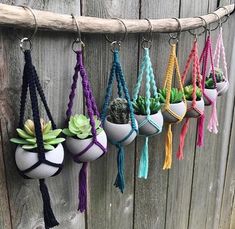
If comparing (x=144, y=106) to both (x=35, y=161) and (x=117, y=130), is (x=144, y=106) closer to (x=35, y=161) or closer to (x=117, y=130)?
(x=117, y=130)

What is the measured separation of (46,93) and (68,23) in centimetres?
13

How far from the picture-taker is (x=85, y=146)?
1.82 feet

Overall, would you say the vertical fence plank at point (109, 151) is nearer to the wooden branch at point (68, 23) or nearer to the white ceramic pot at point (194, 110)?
the wooden branch at point (68, 23)

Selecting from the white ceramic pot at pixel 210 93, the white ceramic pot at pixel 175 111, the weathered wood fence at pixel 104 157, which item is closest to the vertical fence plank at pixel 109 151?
the weathered wood fence at pixel 104 157

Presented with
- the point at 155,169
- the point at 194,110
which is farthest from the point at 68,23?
the point at 155,169

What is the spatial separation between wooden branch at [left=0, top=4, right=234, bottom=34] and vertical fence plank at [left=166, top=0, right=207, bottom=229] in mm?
115

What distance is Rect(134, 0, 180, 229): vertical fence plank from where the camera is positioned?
0.75 metres

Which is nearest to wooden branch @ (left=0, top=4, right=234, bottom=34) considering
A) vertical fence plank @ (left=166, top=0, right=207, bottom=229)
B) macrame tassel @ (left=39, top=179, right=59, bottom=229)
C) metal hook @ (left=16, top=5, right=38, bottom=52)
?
metal hook @ (left=16, top=5, right=38, bottom=52)

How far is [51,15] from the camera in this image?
0.50 meters

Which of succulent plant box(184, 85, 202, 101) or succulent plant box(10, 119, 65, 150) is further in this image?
succulent plant box(184, 85, 202, 101)

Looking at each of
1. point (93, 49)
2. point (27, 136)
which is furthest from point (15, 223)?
point (93, 49)

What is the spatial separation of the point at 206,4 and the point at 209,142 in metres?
0.51

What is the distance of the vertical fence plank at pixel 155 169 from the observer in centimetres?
75

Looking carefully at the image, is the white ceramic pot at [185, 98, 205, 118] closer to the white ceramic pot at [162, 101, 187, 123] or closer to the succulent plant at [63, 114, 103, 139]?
the white ceramic pot at [162, 101, 187, 123]
